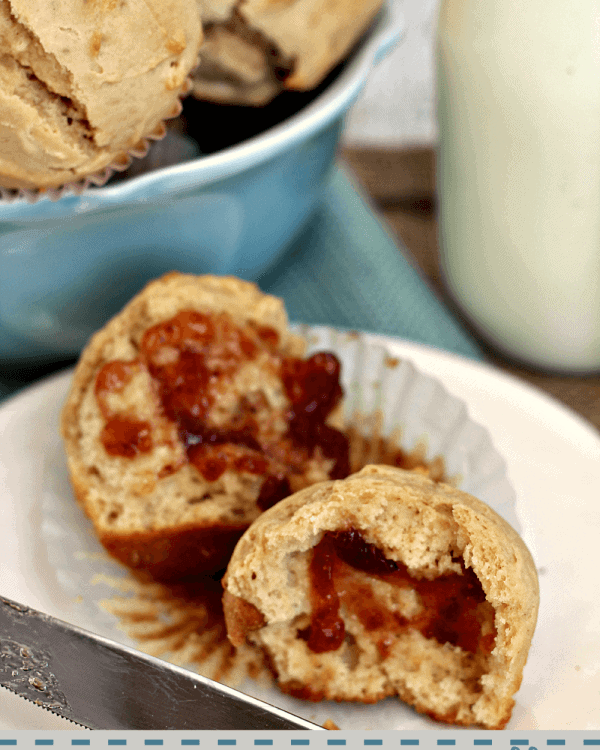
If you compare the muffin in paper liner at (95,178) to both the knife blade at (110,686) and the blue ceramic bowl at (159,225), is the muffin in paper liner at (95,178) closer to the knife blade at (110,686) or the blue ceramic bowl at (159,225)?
the blue ceramic bowl at (159,225)

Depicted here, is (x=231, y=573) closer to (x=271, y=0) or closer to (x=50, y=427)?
(x=50, y=427)

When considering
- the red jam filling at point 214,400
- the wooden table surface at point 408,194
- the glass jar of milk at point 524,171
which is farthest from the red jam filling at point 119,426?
the wooden table surface at point 408,194

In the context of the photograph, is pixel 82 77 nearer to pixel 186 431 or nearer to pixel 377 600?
pixel 186 431

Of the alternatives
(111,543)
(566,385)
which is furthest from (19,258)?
(566,385)

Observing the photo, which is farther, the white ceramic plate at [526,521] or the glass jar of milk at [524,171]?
the glass jar of milk at [524,171]

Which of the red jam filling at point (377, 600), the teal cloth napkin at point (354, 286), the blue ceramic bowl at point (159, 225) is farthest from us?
the teal cloth napkin at point (354, 286)

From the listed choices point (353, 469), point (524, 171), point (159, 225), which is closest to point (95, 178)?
point (159, 225)
